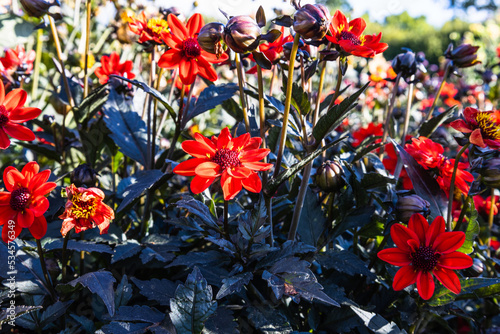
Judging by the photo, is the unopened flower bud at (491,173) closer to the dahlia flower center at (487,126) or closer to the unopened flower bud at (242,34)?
the dahlia flower center at (487,126)

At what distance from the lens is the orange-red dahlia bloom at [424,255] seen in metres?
0.74

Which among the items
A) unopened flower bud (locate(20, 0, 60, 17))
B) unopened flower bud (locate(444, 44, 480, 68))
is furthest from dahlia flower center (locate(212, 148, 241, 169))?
unopened flower bud (locate(444, 44, 480, 68))

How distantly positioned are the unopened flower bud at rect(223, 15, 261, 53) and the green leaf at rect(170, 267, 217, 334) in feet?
1.40

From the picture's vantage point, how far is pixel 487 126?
895 millimetres

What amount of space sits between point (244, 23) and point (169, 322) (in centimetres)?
57

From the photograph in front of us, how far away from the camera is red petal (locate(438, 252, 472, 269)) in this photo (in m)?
0.73

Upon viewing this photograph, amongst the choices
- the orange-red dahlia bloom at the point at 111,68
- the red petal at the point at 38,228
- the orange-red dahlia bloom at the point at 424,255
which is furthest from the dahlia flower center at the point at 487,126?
the orange-red dahlia bloom at the point at 111,68

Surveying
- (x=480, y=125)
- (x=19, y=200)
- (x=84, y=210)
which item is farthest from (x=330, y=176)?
(x=19, y=200)

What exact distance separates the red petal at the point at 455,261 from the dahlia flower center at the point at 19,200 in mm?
795

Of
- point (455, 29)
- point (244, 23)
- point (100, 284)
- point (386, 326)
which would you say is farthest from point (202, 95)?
point (455, 29)

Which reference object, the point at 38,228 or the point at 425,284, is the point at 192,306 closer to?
the point at 38,228

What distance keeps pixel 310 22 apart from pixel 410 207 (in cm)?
43

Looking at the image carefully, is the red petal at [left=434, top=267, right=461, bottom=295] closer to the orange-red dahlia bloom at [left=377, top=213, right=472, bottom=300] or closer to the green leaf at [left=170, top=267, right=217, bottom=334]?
the orange-red dahlia bloom at [left=377, top=213, right=472, bottom=300]

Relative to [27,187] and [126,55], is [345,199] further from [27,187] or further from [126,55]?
[126,55]
